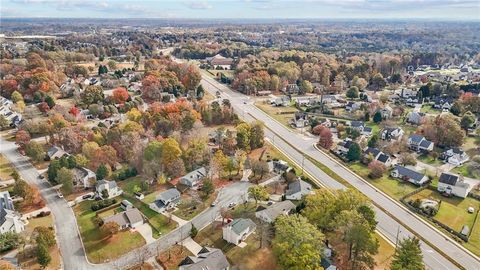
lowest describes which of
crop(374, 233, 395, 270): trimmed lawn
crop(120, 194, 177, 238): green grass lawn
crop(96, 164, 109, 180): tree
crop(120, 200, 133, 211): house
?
crop(120, 194, 177, 238): green grass lawn

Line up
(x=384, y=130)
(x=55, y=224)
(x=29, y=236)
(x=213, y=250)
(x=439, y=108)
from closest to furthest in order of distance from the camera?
(x=213, y=250) < (x=29, y=236) < (x=55, y=224) < (x=384, y=130) < (x=439, y=108)

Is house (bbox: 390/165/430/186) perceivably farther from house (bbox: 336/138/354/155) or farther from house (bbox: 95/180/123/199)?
house (bbox: 95/180/123/199)

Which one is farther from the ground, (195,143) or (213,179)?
(195,143)

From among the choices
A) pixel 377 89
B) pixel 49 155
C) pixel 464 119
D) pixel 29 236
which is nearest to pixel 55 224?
pixel 29 236

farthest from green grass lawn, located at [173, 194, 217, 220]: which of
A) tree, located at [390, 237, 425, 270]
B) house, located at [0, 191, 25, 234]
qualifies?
tree, located at [390, 237, 425, 270]

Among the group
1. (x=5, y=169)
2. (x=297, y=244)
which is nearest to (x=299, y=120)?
(x=297, y=244)

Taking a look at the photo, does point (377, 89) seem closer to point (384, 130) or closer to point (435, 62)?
point (384, 130)

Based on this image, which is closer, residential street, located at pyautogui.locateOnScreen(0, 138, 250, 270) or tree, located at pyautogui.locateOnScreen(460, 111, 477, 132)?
residential street, located at pyautogui.locateOnScreen(0, 138, 250, 270)
